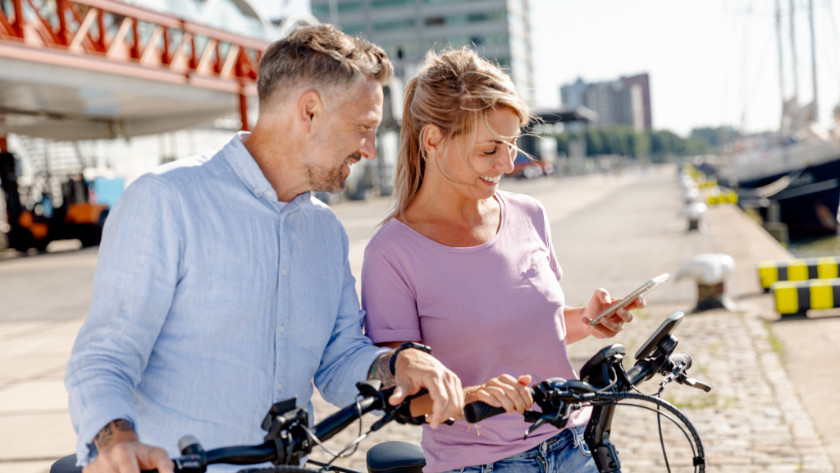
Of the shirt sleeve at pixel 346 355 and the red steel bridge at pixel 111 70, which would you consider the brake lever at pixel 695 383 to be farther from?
the red steel bridge at pixel 111 70

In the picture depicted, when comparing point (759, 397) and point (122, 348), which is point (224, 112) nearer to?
point (759, 397)

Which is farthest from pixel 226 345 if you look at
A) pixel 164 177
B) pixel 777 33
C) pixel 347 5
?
pixel 347 5

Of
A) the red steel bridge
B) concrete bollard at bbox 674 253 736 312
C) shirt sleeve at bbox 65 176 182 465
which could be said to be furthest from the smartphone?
the red steel bridge

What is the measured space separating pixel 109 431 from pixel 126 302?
1.01 feet

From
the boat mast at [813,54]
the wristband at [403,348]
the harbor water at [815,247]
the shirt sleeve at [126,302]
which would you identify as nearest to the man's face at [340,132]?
the shirt sleeve at [126,302]

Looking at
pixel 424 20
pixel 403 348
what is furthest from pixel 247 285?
pixel 424 20

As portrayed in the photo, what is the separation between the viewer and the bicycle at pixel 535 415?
4.76 feet

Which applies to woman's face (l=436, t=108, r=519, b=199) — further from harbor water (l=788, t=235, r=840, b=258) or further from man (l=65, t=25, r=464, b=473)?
harbor water (l=788, t=235, r=840, b=258)

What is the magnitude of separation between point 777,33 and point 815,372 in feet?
145

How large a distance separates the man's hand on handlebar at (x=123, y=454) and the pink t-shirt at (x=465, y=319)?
78 cm

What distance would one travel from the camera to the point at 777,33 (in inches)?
1838

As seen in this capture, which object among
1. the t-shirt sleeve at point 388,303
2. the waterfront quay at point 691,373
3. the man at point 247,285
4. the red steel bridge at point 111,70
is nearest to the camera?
the man at point 247,285

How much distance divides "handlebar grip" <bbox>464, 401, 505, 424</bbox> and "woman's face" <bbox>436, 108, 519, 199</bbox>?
75 centimetres

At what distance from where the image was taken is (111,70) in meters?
22.3
